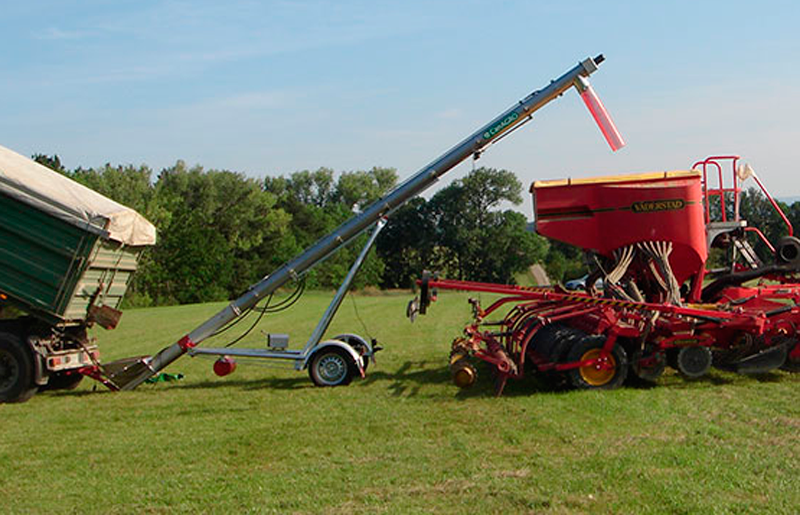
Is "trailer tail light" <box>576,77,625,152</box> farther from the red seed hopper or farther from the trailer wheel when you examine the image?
the trailer wheel

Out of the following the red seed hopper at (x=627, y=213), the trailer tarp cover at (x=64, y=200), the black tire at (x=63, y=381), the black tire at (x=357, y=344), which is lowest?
the black tire at (x=63, y=381)

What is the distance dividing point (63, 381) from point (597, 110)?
8781mm

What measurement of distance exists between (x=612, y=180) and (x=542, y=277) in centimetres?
5417

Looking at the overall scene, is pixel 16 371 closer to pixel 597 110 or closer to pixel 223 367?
pixel 223 367

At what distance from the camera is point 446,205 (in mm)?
69500

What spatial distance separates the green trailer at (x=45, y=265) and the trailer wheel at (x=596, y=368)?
20.6ft

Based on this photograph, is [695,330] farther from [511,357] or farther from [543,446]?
[543,446]

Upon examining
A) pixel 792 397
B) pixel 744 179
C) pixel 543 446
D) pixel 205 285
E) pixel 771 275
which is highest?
pixel 744 179

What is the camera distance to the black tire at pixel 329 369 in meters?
10.8

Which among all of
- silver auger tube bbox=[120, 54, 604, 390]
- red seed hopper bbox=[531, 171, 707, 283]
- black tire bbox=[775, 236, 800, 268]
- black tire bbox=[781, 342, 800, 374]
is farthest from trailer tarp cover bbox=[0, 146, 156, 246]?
black tire bbox=[775, 236, 800, 268]

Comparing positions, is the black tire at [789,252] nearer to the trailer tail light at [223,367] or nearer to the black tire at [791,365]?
the black tire at [791,365]

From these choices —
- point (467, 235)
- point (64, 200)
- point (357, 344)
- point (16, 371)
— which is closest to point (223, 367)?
point (357, 344)

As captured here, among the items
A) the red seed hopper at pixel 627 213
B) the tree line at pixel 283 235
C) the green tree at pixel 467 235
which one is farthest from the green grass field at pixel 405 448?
the green tree at pixel 467 235

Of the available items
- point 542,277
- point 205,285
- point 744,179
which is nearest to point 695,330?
point 744,179
